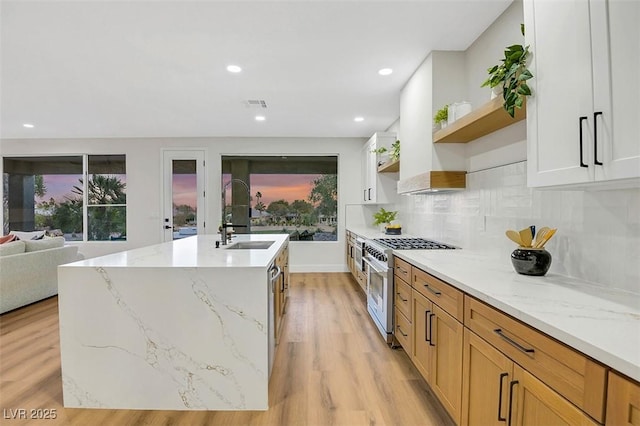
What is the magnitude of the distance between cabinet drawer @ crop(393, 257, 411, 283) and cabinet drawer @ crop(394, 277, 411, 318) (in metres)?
0.04

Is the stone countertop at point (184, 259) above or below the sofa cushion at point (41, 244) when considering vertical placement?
above

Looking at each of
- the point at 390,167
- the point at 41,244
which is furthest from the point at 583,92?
the point at 41,244

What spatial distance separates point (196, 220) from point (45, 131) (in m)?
3.01

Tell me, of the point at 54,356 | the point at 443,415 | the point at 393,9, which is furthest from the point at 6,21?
the point at 443,415

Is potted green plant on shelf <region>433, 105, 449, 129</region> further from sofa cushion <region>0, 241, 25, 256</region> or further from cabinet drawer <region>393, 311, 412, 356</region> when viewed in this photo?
sofa cushion <region>0, 241, 25, 256</region>

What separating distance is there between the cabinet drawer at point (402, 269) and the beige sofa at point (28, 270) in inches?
171

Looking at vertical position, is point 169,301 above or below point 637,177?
below

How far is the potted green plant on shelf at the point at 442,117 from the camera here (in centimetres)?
264

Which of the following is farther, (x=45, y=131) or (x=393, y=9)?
(x=45, y=131)

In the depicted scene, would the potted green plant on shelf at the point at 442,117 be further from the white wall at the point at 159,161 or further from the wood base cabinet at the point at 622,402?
the white wall at the point at 159,161

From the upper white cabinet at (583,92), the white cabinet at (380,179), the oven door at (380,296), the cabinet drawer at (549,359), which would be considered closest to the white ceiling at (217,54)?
the white cabinet at (380,179)

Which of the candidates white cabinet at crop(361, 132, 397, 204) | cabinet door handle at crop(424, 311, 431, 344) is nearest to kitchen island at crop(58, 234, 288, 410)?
cabinet door handle at crop(424, 311, 431, 344)

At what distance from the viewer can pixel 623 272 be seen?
1.41m

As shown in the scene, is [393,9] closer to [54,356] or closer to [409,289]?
[409,289]
